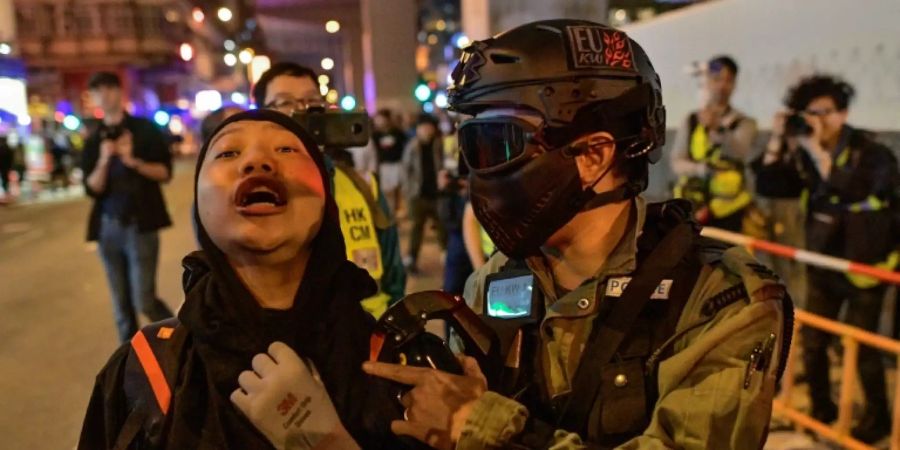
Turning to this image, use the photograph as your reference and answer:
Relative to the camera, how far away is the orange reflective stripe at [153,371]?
5.41 feet

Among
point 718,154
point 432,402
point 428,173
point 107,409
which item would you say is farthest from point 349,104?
point 432,402

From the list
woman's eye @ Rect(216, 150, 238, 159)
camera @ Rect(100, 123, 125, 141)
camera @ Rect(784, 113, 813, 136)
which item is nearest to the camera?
woman's eye @ Rect(216, 150, 238, 159)

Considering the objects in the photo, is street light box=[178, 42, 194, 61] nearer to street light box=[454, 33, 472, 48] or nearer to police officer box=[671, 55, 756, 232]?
street light box=[454, 33, 472, 48]

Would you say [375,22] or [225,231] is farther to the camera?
[375,22]

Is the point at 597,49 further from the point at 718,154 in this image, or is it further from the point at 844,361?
the point at 718,154

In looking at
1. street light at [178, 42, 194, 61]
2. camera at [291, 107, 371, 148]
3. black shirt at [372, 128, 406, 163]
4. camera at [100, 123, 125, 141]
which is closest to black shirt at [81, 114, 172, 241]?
camera at [100, 123, 125, 141]

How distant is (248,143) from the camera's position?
1771 mm

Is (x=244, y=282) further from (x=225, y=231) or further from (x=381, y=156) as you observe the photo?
(x=381, y=156)

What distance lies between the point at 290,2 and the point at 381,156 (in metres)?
27.7

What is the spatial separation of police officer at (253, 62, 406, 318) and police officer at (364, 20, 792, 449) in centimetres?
150

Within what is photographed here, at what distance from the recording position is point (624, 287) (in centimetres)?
175

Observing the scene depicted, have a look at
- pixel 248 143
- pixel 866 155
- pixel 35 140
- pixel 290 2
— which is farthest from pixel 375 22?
pixel 248 143

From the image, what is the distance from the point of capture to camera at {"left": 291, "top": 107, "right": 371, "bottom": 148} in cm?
303

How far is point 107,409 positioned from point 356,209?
1.85 m
